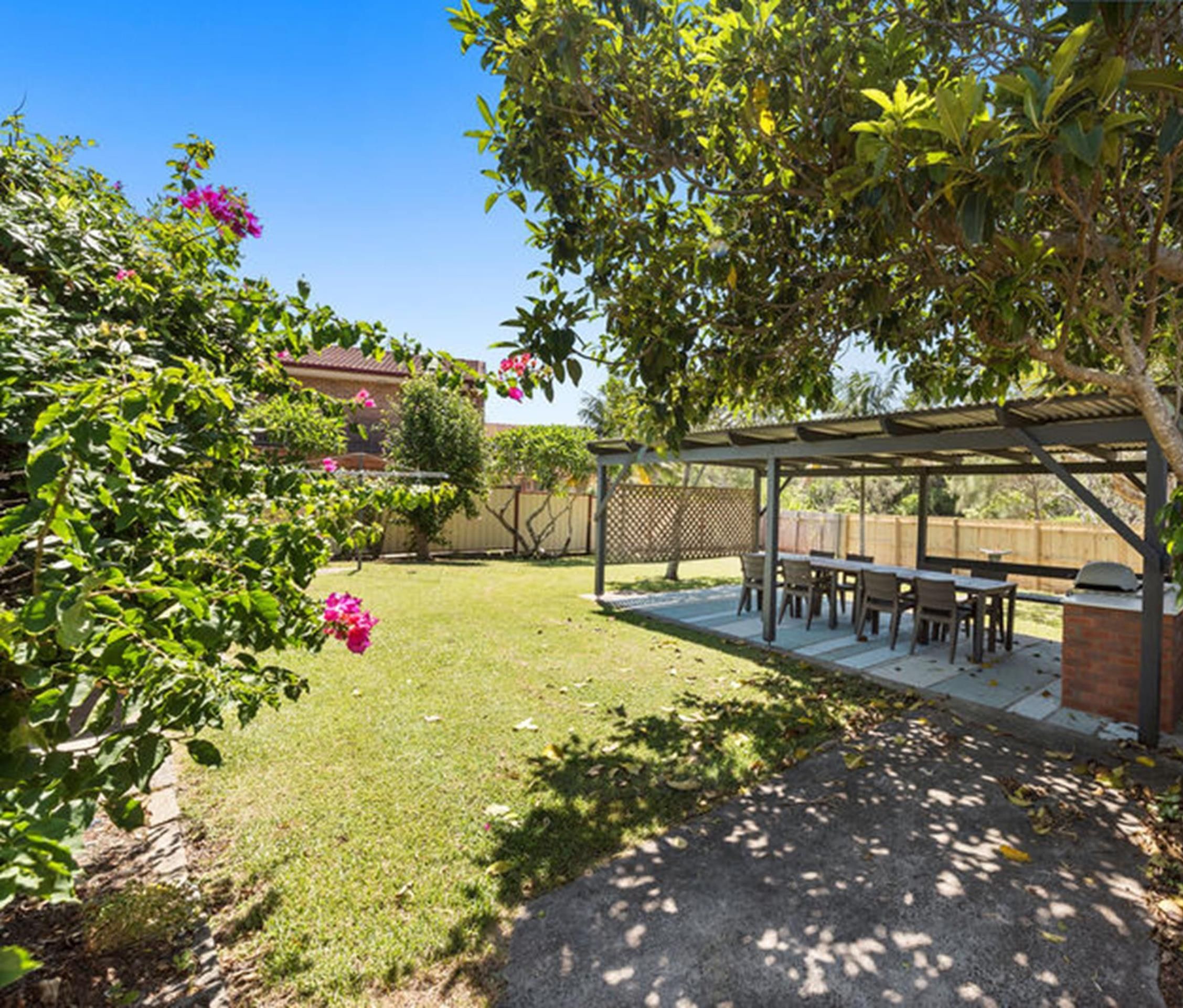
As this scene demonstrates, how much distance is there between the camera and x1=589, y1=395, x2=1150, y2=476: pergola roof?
16.5 feet

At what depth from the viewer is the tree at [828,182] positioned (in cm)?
242

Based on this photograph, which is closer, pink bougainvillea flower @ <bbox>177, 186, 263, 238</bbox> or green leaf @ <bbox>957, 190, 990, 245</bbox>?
green leaf @ <bbox>957, 190, 990, 245</bbox>

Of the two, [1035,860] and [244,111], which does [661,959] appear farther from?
[244,111]

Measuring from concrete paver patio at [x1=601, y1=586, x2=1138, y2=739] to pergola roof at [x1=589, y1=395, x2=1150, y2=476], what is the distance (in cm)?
222

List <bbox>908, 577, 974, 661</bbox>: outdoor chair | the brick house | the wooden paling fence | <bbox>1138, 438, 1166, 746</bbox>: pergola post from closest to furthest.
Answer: <bbox>1138, 438, 1166, 746</bbox>: pergola post → <bbox>908, 577, 974, 661</bbox>: outdoor chair → the wooden paling fence → the brick house

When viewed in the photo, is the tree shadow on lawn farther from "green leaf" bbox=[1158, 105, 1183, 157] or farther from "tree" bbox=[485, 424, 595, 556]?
"tree" bbox=[485, 424, 595, 556]

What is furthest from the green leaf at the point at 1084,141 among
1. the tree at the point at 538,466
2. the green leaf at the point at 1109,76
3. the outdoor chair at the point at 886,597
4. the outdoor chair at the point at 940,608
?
the tree at the point at 538,466

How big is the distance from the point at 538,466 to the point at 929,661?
34.8 ft

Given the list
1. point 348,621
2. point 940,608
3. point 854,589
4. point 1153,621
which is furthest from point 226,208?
point 854,589

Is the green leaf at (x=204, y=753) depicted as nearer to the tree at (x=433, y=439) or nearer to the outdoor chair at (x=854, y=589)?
the outdoor chair at (x=854, y=589)

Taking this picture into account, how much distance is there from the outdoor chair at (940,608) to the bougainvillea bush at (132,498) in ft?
20.7

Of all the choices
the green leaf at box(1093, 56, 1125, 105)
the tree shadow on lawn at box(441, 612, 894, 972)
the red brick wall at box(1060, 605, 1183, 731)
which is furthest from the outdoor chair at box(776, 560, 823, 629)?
the green leaf at box(1093, 56, 1125, 105)

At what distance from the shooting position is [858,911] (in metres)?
2.56

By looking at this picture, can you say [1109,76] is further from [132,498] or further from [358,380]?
[358,380]
